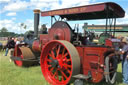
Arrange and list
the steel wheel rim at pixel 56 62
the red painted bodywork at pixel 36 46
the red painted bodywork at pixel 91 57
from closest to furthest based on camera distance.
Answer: the red painted bodywork at pixel 91 57 < the steel wheel rim at pixel 56 62 < the red painted bodywork at pixel 36 46

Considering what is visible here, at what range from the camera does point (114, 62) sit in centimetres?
313

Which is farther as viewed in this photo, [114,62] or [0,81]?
[0,81]

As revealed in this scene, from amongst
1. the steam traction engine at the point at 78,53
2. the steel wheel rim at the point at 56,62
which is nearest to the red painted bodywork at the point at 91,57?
the steam traction engine at the point at 78,53

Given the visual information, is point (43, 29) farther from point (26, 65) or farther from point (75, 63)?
point (75, 63)

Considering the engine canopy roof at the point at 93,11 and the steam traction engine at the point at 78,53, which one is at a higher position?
the engine canopy roof at the point at 93,11

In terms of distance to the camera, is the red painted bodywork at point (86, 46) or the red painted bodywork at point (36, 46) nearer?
the red painted bodywork at point (86, 46)

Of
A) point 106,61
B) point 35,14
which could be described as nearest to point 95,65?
point 106,61

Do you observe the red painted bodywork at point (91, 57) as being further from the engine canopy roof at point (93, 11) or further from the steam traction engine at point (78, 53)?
the engine canopy roof at point (93, 11)

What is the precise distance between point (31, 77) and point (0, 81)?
0.82m

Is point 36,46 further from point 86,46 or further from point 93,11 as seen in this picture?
point 93,11

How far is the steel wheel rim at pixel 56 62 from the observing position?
3311 millimetres

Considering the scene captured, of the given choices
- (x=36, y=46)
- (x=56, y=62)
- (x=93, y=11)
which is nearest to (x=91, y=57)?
(x=56, y=62)

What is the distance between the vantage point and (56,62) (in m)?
3.33

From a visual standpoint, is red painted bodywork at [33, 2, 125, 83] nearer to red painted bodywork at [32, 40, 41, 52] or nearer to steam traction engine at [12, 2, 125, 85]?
steam traction engine at [12, 2, 125, 85]
